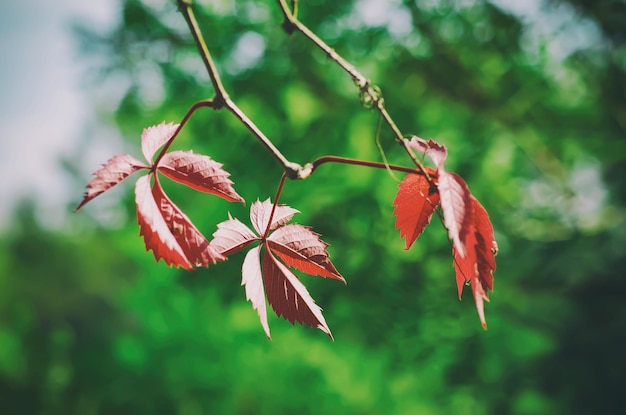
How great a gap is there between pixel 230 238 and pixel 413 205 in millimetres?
205

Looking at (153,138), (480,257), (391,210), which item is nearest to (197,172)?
(153,138)

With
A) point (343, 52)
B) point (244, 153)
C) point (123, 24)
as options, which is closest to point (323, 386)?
point (244, 153)

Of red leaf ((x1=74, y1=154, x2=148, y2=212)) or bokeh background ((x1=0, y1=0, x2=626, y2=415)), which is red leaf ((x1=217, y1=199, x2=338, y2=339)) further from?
bokeh background ((x1=0, y1=0, x2=626, y2=415))

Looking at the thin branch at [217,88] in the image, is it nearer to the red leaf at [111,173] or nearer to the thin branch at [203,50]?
the thin branch at [203,50]

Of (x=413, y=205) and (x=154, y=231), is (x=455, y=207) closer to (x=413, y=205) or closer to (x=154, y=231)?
(x=413, y=205)

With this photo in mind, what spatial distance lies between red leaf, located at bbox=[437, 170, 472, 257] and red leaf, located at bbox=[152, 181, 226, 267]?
22cm

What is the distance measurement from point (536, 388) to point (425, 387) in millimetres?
605

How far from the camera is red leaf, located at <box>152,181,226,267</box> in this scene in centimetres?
51

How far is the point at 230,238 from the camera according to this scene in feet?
1.89

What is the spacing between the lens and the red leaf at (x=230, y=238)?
0.57 m

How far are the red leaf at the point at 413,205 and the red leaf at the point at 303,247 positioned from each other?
0.30 ft

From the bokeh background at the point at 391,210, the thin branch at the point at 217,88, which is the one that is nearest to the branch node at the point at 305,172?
the thin branch at the point at 217,88

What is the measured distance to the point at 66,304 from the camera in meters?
12.8

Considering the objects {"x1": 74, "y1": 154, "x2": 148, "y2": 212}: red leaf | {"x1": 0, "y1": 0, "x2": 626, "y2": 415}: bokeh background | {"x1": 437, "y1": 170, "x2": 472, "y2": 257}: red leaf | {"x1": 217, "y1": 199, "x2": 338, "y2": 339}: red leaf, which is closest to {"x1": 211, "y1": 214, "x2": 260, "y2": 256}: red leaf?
{"x1": 217, "y1": 199, "x2": 338, "y2": 339}: red leaf
